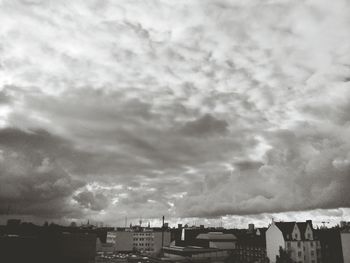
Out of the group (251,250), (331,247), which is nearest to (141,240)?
(251,250)

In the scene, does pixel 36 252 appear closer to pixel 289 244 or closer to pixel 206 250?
pixel 289 244

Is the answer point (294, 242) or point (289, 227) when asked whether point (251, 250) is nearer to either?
point (289, 227)

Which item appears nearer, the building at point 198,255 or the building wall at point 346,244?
the building wall at point 346,244

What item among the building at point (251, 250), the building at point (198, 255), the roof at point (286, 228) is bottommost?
the building at point (198, 255)

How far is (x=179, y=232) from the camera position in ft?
585

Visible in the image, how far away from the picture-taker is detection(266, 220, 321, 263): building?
85.2m

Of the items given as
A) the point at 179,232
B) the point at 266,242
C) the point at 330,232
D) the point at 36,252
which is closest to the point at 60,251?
the point at 36,252

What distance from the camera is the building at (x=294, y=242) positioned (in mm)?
85250

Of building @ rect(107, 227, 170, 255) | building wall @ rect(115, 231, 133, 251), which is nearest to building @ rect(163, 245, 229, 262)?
building @ rect(107, 227, 170, 255)

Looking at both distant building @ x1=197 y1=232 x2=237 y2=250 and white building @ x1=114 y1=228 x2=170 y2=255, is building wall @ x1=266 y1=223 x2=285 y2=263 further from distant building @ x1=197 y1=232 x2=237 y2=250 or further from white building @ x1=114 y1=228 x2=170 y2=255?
white building @ x1=114 y1=228 x2=170 y2=255

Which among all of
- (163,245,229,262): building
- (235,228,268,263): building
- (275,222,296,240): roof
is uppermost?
(275,222,296,240): roof

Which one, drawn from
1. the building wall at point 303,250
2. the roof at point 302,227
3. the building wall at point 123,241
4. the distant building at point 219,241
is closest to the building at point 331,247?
the building wall at point 303,250

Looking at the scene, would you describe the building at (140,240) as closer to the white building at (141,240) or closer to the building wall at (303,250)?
the white building at (141,240)

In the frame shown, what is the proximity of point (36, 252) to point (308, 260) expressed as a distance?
224 feet
